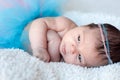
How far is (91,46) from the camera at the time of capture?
1063mm

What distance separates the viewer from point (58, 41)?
1.18 metres

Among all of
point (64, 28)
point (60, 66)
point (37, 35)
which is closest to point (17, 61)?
point (60, 66)

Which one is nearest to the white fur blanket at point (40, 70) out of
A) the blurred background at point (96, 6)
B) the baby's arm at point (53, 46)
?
the baby's arm at point (53, 46)

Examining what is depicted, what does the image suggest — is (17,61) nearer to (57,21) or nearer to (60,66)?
(60,66)

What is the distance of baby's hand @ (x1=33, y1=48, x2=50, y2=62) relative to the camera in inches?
41.0

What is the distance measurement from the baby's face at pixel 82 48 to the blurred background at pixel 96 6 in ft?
1.44

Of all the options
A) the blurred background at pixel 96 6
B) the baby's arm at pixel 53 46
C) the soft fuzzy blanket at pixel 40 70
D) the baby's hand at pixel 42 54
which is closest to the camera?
the soft fuzzy blanket at pixel 40 70

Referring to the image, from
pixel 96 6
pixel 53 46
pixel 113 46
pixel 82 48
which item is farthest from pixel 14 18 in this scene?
pixel 96 6

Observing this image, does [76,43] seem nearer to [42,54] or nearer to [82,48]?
[82,48]

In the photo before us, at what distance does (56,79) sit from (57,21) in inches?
16.7

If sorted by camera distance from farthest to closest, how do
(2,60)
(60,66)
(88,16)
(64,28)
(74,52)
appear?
(88,16) → (64,28) → (74,52) → (60,66) → (2,60)

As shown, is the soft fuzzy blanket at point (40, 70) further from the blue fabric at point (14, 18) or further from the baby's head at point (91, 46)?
the blue fabric at point (14, 18)

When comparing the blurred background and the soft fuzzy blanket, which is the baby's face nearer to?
the soft fuzzy blanket

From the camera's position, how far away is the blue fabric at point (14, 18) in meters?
1.17
